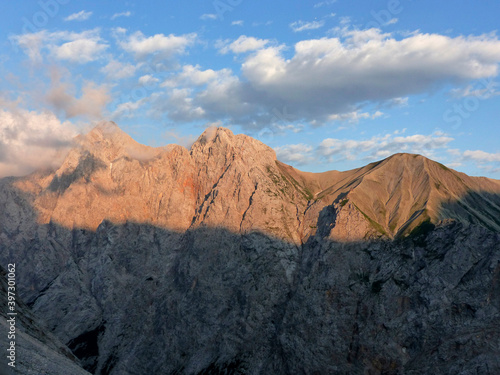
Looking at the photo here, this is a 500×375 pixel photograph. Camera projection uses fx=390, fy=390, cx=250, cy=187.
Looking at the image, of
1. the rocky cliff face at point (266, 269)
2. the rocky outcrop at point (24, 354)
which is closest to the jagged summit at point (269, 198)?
the rocky cliff face at point (266, 269)

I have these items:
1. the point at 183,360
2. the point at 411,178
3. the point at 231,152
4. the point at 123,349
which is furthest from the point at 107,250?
the point at 411,178

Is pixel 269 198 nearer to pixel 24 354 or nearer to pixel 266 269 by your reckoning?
pixel 266 269

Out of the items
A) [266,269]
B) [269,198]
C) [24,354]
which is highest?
[269,198]

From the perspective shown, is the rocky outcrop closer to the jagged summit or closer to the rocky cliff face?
the rocky cliff face

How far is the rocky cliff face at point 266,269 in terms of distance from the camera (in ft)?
384

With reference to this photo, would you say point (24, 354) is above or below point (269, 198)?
below

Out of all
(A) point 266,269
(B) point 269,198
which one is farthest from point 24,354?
(B) point 269,198

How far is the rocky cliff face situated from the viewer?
11706 centimetres

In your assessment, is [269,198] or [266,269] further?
[269,198]

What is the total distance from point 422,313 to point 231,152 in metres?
113

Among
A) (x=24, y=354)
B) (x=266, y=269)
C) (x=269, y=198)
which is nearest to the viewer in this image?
(x=24, y=354)

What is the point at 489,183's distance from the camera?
185 meters

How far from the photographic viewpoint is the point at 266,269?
156 m

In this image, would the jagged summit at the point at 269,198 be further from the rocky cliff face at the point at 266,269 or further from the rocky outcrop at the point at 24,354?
the rocky outcrop at the point at 24,354
